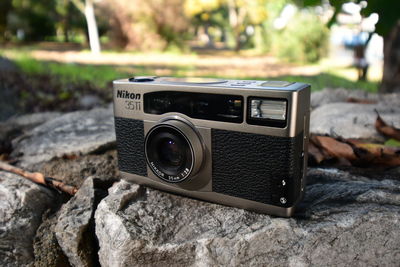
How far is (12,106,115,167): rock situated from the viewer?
→ 1441 mm

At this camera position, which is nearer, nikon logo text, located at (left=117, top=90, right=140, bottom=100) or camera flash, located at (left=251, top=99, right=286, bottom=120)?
camera flash, located at (left=251, top=99, right=286, bottom=120)

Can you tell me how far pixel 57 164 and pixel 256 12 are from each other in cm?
912

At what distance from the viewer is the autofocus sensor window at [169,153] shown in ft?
3.05

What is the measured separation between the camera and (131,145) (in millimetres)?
1055

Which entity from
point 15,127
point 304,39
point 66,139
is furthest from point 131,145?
point 304,39

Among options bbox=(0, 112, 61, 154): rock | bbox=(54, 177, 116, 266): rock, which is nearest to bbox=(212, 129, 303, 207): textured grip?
bbox=(54, 177, 116, 266): rock

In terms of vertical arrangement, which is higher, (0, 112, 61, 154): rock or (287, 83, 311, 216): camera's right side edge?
(287, 83, 311, 216): camera's right side edge

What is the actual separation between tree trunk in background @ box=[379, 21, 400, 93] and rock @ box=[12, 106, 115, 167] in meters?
2.11

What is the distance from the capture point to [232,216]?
942 millimetres

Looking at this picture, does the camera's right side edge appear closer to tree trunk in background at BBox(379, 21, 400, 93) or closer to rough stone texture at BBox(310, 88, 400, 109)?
rough stone texture at BBox(310, 88, 400, 109)

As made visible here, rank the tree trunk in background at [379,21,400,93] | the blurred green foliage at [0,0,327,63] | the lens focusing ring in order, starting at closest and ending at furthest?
the lens focusing ring < the tree trunk in background at [379,21,400,93] < the blurred green foliage at [0,0,327,63]

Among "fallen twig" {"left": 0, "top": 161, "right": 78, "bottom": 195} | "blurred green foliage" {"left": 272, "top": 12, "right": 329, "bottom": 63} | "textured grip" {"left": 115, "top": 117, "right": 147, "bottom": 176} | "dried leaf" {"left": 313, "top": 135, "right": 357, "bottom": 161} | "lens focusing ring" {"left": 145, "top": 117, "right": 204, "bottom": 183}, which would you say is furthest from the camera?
"blurred green foliage" {"left": 272, "top": 12, "right": 329, "bottom": 63}

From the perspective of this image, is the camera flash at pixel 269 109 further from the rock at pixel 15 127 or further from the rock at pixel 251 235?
the rock at pixel 15 127

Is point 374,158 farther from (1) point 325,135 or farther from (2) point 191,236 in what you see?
(2) point 191,236
